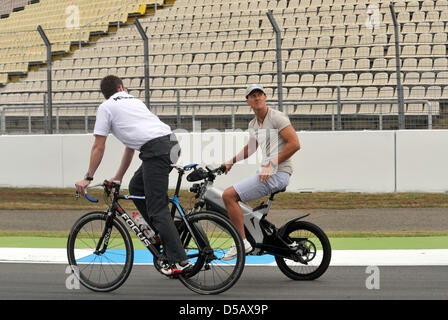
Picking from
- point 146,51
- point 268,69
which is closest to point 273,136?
point 146,51

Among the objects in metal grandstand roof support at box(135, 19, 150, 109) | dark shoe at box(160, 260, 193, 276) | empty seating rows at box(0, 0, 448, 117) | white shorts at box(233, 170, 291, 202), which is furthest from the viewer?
empty seating rows at box(0, 0, 448, 117)

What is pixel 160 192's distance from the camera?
6.08 meters

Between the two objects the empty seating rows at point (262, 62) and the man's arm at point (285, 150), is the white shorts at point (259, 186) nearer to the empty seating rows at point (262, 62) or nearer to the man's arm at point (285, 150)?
the man's arm at point (285, 150)

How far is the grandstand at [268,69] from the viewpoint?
1364cm

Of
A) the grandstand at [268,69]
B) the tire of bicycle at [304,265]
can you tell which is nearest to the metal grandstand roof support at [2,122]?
the grandstand at [268,69]

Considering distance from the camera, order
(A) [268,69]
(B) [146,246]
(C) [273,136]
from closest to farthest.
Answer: (B) [146,246] < (C) [273,136] < (A) [268,69]

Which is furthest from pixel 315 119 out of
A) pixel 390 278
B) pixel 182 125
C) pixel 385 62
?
pixel 390 278

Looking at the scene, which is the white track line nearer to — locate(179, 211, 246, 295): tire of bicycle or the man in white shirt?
locate(179, 211, 246, 295): tire of bicycle

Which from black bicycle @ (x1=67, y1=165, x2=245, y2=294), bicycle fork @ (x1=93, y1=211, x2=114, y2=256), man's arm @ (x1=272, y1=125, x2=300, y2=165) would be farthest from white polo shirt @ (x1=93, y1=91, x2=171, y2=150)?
man's arm @ (x1=272, y1=125, x2=300, y2=165)

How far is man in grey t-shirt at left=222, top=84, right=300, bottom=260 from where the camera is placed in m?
6.63

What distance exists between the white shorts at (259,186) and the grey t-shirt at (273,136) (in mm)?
87

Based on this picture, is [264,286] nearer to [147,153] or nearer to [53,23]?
[147,153]

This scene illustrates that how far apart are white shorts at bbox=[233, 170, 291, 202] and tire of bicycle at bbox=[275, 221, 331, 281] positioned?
0.36 metres

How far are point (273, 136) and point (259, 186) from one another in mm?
447
